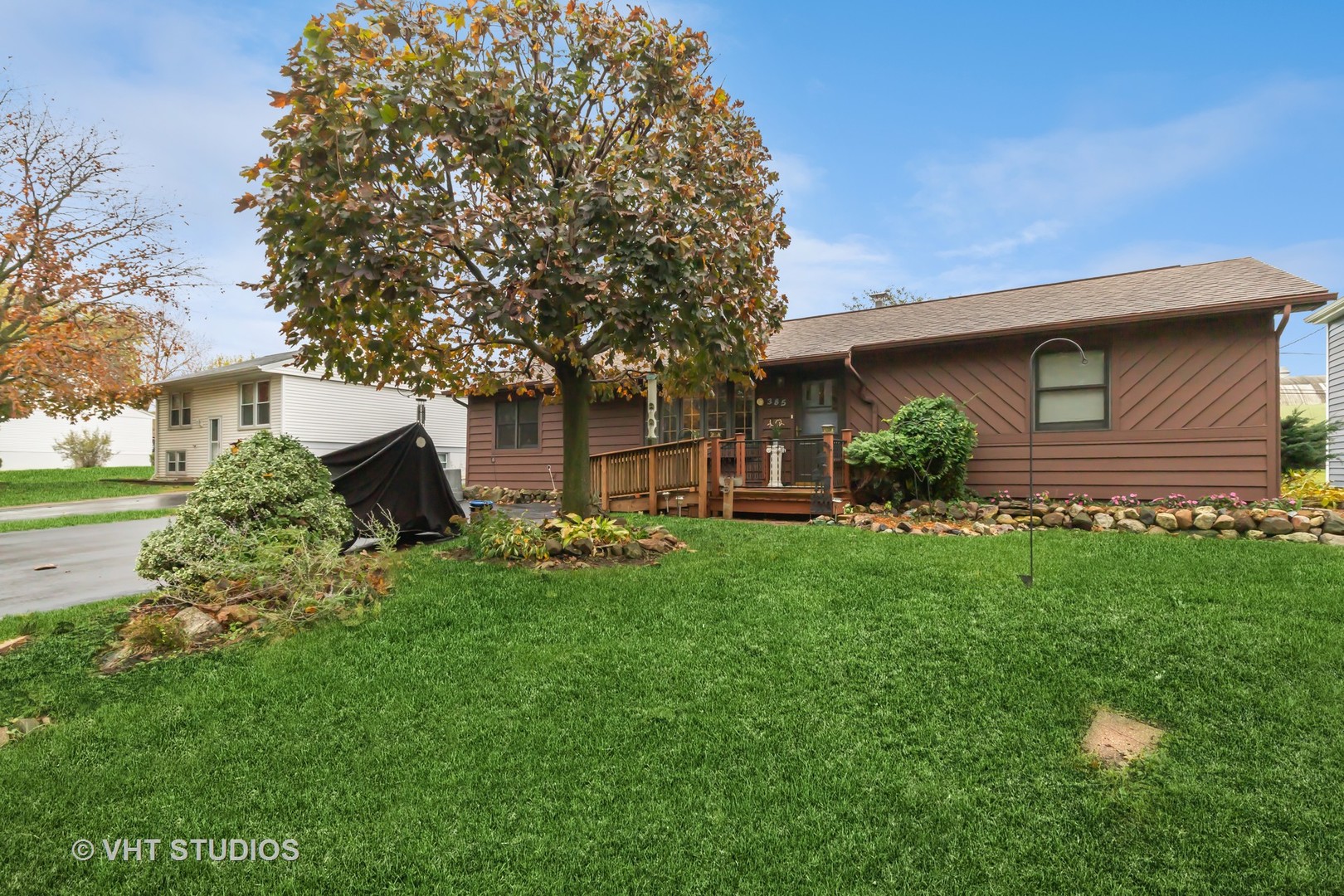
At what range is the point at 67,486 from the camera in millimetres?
18469

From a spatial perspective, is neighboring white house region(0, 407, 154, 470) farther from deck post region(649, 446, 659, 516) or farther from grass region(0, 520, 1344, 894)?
grass region(0, 520, 1344, 894)

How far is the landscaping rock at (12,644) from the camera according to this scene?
4164mm

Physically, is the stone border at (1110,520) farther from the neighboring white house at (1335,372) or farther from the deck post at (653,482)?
the neighboring white house at (1335,372)

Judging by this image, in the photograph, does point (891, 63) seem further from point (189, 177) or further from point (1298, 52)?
point (189, 177)

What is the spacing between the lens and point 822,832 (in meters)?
2.44

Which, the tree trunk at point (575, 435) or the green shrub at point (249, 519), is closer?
the green shrub at point (249, 519)

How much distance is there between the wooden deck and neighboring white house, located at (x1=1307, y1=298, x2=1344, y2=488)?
11.4 m

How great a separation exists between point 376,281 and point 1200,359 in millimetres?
9798

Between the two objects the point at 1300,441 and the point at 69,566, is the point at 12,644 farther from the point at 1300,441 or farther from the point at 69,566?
the point at 1300,441

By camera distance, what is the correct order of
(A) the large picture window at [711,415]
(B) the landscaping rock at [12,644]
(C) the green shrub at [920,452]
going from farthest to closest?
(A) the large picture window at [711,415] < (C) the green shrub at [920,452] < (B) the landscaping rock at [12,644]

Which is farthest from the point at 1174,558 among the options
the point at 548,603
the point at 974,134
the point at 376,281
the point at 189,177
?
the point at 189,177

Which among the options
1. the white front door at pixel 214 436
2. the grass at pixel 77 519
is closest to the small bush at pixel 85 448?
the white front door at pixel 214 436

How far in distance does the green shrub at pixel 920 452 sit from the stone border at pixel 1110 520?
347 mm

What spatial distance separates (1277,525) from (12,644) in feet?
35.8
